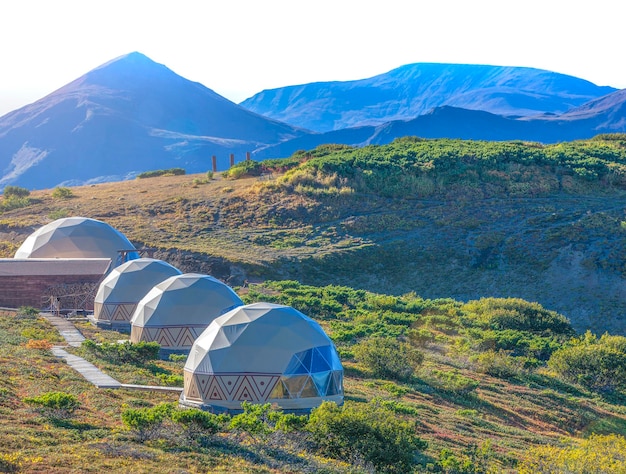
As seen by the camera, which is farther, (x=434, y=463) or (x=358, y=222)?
(x=358, y=222)

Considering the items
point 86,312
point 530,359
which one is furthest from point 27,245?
point 530,359

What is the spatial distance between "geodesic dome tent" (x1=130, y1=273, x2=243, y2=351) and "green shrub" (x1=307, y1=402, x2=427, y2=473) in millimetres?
12454

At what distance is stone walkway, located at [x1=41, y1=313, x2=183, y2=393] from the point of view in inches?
930

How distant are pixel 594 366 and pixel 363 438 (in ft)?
54.7

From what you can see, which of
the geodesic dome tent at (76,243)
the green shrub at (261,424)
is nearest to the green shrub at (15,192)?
the geodesic dome tent at (76,243)

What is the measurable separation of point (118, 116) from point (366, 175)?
139 metres

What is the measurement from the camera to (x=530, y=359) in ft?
111

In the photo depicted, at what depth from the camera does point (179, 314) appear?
3047 centimetres

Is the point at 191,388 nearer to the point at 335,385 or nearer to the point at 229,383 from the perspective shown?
the point at 229,383

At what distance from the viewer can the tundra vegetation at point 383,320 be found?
17.8 metres

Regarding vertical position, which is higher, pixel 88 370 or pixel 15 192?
pixel 15 192

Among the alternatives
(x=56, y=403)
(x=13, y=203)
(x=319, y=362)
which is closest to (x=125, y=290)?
(x=319, y=362)

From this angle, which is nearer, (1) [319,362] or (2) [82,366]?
(1) [319,362]

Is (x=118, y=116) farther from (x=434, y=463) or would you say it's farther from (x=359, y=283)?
(x=434, y=463)
